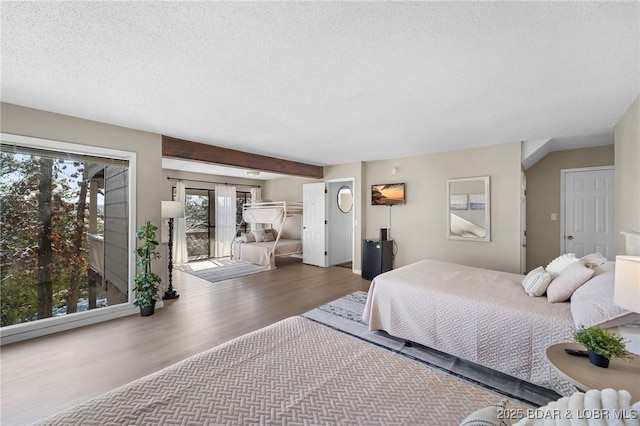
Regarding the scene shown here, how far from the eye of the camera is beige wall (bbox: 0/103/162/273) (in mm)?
2594

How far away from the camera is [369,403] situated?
1.01 m

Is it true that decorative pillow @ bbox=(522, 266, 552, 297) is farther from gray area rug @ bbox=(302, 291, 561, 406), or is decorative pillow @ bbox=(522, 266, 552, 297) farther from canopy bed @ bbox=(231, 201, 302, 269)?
canopy bed @ bbox=(231, 201, 302, 269)

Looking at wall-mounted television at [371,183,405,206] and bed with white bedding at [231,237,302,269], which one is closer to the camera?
wall-mounted television at [371,183,405,206]

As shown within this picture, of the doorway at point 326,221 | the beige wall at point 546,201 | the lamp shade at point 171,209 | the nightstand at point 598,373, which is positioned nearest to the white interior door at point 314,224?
the doorway at point 326,221

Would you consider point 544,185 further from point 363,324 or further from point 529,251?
point 363,324

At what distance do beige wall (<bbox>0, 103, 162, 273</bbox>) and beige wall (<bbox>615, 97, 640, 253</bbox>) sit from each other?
16.8 ft

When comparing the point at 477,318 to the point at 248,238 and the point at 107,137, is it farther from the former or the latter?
the point at 248,238

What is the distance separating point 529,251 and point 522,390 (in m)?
3.44

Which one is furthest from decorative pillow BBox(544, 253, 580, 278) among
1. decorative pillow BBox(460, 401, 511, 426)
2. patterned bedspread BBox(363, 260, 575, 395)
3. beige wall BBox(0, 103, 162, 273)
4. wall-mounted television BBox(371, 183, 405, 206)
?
beige wall BBox(0, 103, 162, 273)

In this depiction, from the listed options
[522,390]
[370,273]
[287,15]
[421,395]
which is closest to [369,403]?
[421,395]

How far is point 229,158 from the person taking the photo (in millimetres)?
4430

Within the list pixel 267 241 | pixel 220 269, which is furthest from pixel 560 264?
pixel 267 241

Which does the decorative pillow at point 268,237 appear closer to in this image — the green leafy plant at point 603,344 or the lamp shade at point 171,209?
the lamp shade at point 171,209

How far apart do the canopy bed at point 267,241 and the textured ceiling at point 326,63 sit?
347 cm
